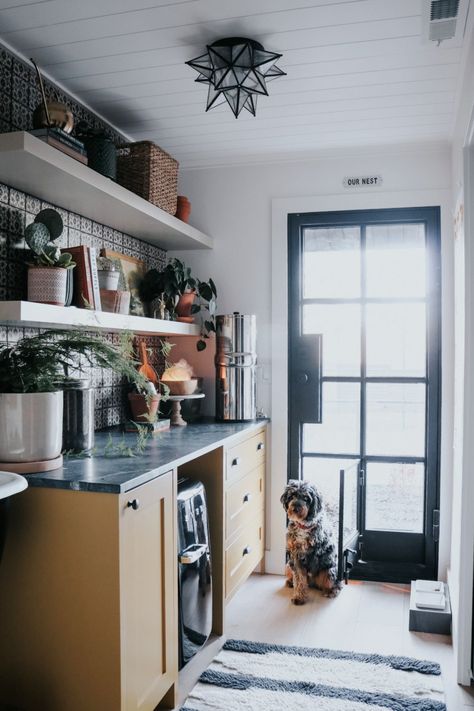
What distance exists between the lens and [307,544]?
3.10 meters

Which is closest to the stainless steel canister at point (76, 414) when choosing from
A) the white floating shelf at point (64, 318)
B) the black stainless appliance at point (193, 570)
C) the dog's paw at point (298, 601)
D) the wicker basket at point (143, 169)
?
the white floating shelf at point (64, 318)

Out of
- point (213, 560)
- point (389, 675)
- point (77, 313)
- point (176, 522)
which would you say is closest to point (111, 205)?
point (77, 313)

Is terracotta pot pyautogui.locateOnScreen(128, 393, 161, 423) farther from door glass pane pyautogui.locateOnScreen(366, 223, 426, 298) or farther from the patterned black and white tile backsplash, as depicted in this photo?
door glass pane pyautogui.locateOnScreen(366, 223, 426, 298)

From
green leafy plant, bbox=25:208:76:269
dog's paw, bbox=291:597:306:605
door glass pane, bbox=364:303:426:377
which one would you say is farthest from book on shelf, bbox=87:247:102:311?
dog's paw, bbox=291:597:306:605

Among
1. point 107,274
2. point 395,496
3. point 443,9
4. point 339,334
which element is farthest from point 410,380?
point 443,9

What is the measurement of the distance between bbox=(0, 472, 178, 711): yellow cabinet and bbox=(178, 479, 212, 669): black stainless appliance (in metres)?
0.35

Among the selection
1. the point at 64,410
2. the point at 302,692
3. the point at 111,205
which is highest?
the point at 111,205

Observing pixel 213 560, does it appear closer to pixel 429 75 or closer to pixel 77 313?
pixel 77 313

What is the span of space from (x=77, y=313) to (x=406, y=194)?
2019 millimetres

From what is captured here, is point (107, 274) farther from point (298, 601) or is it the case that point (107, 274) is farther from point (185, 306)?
point (298, 601)

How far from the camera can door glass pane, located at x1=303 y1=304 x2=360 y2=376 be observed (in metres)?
3.45

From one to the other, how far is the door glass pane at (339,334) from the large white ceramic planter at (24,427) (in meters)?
1.99

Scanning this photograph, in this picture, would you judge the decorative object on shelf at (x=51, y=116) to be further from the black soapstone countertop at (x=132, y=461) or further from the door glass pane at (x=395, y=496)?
the door glass pane at (x=395, y=496)

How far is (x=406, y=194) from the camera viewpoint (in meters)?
3.29
